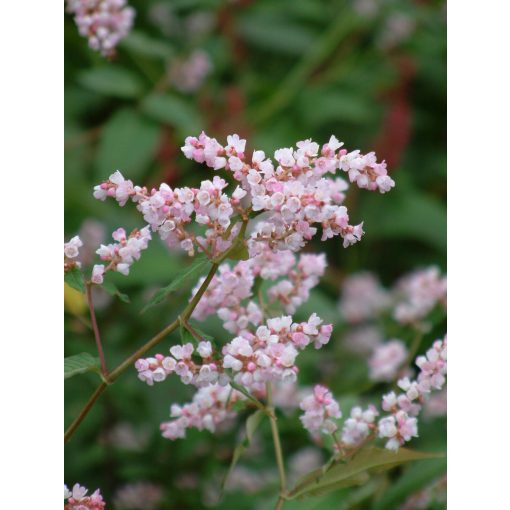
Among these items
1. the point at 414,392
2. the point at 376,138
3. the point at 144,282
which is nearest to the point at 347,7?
the point at 376,138

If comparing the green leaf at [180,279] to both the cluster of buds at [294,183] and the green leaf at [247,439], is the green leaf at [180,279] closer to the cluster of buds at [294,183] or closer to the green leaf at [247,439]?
the cluster of buds at [294,183]

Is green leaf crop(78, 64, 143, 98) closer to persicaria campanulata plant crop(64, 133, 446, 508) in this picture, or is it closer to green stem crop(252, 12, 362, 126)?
green stem crop(252, 12, 362, 126)

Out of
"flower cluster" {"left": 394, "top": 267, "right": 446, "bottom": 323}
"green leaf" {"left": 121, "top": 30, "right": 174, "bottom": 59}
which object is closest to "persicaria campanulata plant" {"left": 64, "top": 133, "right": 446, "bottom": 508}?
"flower cluster" {"left": 394, "top": 267, "right": 446, "bottom": 323}

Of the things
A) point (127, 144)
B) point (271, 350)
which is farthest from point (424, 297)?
point (127, 144)

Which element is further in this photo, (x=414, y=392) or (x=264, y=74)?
(x=264, y=74)

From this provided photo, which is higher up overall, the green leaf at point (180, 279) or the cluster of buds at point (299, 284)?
the cluster of buds at point (299, 284)

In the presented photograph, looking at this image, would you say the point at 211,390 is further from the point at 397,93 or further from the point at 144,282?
the point at 397,93

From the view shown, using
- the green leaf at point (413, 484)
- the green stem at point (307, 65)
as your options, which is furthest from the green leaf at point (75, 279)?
the green stem at point (307, 65)
